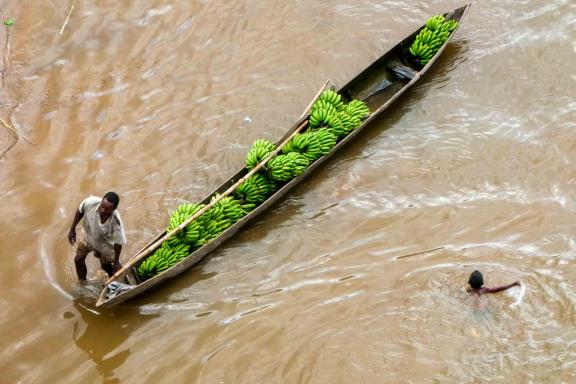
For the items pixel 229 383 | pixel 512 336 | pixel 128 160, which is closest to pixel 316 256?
pixel 229 383

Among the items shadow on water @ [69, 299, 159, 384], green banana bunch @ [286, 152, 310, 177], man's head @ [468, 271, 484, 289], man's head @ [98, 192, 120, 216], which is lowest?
man's head @ [468, 271, 484, 289]

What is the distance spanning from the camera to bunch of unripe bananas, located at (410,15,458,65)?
878 cm

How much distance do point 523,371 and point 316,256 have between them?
7.81ft

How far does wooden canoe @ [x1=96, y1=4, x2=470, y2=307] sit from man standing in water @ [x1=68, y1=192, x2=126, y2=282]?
38 cm

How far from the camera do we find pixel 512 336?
6.07 metres

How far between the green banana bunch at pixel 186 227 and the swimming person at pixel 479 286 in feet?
9.40

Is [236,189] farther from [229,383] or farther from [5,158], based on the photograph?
[5,158]

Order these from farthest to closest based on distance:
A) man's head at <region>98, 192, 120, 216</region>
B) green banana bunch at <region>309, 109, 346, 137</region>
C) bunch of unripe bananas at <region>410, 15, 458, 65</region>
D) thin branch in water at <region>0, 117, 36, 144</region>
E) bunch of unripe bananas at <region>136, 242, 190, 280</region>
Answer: bunch of unripe bananas at <region>410, 15, 458, 65</region> → thin branch in water at <region>0, 117, 36, 144</region> → green banana bunch at <region>309, 109, 346, 137</region> → bunch of unripe bananas at <region>136, 242, 190, 280</region> → man's head at <region>98, 192, 120, 216</region>

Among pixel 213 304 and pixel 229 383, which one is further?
pixel 213 304

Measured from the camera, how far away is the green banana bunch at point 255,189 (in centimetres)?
712

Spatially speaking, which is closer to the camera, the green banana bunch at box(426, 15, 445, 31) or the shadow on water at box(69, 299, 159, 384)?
the shadow on water at box(69, 299, 159, 384)

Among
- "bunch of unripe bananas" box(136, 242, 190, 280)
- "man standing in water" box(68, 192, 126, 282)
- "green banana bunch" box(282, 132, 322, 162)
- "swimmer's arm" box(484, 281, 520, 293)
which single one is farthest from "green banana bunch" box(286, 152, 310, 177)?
"swimmer's arm" box(484, 281, 520, 293)

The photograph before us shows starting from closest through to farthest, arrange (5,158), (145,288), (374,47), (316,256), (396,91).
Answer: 1. (145,288)
2. (316,256)
3. (5,158)
4. (396,91)
5. (374,47)

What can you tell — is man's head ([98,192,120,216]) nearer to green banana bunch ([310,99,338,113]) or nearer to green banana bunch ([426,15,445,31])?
green banana bunch ([310,99,338,113])
